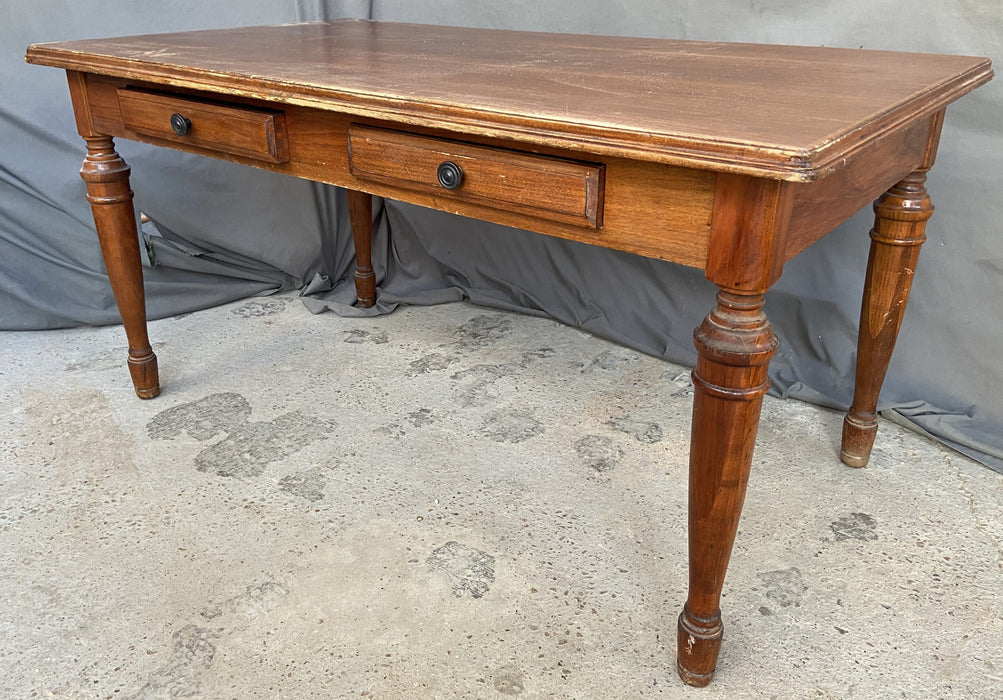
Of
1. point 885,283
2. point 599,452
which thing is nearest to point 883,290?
point 885,283

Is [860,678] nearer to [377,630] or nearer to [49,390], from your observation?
[377,630]

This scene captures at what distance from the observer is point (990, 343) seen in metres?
2.08

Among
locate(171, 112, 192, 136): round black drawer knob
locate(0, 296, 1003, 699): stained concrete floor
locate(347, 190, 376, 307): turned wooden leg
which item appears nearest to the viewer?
locate(0, 296, 1003, 699): stained concrete floor

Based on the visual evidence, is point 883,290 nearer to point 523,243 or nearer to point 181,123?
point 523,243

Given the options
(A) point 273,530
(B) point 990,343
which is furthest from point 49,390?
(B) point 990,343

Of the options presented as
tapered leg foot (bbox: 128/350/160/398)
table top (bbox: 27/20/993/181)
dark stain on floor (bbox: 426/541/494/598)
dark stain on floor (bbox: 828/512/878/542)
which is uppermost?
table top (bbox: 27/20/993/181)

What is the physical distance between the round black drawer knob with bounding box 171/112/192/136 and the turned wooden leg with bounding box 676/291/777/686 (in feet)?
3.66

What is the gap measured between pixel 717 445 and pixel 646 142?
0.43 meters

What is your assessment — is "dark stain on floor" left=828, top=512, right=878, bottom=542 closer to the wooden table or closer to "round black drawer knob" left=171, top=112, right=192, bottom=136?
the wooden table

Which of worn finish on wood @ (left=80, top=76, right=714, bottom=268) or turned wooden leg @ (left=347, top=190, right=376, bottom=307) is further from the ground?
worn finish on wood @ (left=80, top=76, right=714, bottom=268)

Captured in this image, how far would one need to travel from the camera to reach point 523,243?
2734 mm

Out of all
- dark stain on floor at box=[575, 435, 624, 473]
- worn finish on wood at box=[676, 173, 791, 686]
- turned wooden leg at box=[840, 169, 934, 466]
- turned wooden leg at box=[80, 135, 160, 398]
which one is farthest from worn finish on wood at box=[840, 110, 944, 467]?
turned wooden leg at box=[80, 135, 160, 398]

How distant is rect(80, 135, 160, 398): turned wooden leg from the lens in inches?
78.4

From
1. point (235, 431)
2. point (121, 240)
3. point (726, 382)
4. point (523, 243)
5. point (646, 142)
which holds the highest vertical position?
point (646, 142)
